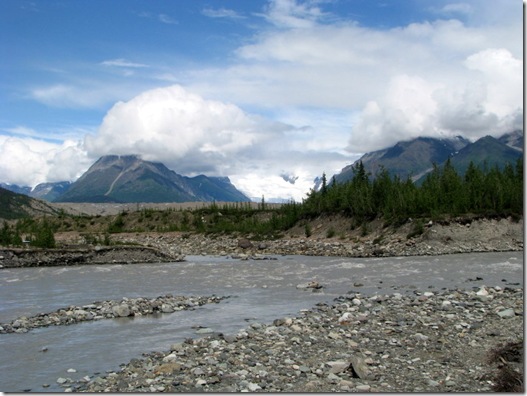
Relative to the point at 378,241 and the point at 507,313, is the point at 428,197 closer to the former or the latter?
the point at 378,241

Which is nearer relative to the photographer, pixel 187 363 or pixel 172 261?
pixel 187 363

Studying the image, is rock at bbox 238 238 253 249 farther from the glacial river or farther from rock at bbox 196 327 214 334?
rock at bbox 196 327 214 334

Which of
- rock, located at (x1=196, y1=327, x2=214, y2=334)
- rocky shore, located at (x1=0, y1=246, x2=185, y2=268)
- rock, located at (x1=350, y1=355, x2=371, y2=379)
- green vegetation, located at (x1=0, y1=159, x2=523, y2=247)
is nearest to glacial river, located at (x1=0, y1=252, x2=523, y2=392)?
rock, located at (x1=196, y1=327, x2=214, y2=334)

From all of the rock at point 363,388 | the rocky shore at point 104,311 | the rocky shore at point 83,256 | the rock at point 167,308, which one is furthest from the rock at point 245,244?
the rock at point 363,388

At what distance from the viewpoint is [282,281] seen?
111 feet

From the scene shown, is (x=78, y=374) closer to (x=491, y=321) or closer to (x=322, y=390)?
(x=322, y=390)

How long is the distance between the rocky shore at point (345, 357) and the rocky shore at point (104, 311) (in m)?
6.34

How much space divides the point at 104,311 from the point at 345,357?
41.8ft

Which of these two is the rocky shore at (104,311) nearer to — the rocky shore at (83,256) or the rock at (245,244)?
the rocky shore at (83,256)

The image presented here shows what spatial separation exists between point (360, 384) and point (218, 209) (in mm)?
96958

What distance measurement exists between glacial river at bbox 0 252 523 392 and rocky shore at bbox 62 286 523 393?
1.59 metres

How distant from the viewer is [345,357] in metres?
13.3

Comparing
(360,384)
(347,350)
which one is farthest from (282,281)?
(360,384)

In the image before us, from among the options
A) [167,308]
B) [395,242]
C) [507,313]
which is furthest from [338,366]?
[395,242]
